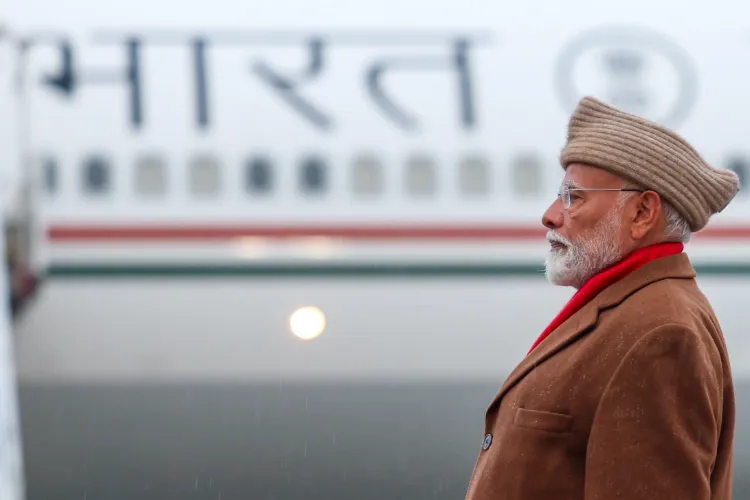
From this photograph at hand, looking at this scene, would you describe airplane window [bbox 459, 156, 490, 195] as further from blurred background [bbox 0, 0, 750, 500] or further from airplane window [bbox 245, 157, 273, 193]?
airplane window [bbox 245, 157, 273, 193]

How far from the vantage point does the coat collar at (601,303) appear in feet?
5.83

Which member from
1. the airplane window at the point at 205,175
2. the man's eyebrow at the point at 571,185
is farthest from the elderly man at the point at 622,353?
the airplane window at the point at 205,175

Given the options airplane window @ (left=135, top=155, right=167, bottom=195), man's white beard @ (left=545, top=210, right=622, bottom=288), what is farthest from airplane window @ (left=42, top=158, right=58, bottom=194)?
man's white beard @ (left=545, top=210, right=622, bottom=288)

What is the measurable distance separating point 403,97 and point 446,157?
0.37 meters

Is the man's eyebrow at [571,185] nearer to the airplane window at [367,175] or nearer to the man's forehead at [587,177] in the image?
the man's forehead at [587,177]

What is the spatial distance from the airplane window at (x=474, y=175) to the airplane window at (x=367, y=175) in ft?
1.33

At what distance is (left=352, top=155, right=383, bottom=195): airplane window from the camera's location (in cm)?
542

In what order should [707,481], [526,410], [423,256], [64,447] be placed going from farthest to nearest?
[64,447] < [423,256] < [526,410] < [707,481]

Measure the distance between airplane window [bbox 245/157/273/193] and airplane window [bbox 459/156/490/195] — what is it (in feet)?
3.11

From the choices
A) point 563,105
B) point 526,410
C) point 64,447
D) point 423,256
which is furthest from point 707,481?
point 64,447

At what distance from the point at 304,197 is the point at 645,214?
3.68 m

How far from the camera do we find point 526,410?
1753 mm

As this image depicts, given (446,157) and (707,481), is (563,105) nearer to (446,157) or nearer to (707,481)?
(446,157)

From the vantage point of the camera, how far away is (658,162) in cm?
177
